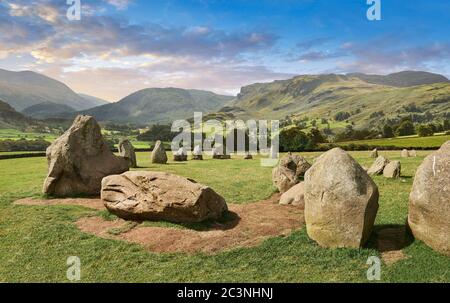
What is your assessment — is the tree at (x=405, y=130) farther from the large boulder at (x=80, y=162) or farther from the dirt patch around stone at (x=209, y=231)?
the dirt patch around stone at (x=209, y=231)

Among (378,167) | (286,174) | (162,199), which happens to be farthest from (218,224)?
(378,167)

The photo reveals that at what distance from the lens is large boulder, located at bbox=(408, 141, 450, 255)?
1340cm

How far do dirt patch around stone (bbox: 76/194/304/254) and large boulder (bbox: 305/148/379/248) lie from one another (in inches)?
95.0

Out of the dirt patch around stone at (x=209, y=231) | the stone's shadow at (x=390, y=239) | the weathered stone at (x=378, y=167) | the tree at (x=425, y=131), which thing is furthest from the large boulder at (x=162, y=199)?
the tree at (x=425, y=131)

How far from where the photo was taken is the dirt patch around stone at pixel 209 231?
15805 millimetres

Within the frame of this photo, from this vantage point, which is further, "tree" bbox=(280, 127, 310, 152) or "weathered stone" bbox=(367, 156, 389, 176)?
"tree" bbox=(280, 127, 310, 152)

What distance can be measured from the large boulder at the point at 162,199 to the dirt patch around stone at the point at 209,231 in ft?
1.97

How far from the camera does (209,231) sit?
17.4m

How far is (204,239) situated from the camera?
16406mm

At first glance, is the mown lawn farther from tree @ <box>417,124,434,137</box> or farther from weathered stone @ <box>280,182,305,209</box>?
tree @ <box>417,124,434,137</box>

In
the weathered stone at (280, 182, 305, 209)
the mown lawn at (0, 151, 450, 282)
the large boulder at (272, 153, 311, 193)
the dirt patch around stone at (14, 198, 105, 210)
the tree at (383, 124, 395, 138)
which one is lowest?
the mown lawn at (0, 151, 450, 282)

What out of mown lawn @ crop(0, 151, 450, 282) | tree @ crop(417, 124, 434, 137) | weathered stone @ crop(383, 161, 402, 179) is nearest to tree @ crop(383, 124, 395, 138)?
tree @ crop(417, 124, 434, 137)
